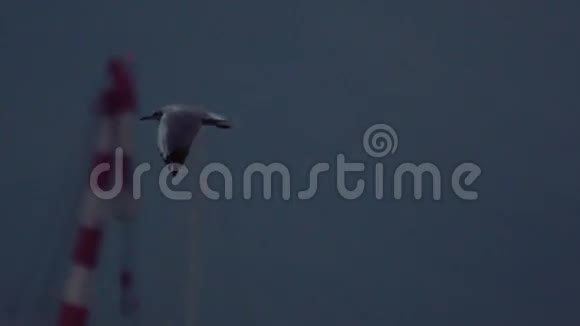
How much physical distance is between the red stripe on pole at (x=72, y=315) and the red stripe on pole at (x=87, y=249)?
0.10 m

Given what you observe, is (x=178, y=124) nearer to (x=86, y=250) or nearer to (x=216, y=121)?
(x=216, y=121)

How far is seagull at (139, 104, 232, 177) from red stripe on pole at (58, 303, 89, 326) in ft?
1.31

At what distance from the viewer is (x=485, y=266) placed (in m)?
1.50

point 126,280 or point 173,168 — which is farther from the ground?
point 173,168

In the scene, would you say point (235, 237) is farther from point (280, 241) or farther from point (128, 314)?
point (128, 314)

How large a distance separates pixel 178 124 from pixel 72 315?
20.9 inches

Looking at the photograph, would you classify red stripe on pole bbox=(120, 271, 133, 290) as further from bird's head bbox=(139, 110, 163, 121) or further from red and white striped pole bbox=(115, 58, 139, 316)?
bird's head bbox=(139, 110, 163, 121)

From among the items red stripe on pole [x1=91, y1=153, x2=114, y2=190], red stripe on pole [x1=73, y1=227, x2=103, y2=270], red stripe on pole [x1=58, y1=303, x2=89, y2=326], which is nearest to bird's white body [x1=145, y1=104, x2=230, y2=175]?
red stripe on pole [x1=91, y1=153, x2=114, y2=190]

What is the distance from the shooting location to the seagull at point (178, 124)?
4.89ft

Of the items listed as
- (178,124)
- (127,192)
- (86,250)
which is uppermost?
(178,124)

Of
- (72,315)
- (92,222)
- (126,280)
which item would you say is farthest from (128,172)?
(72,315)

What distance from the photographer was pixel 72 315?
151 centimetres

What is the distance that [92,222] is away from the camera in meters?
1.51

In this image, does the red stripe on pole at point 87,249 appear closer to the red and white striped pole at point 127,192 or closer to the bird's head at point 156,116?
the red and white striped pole at point 127,192
